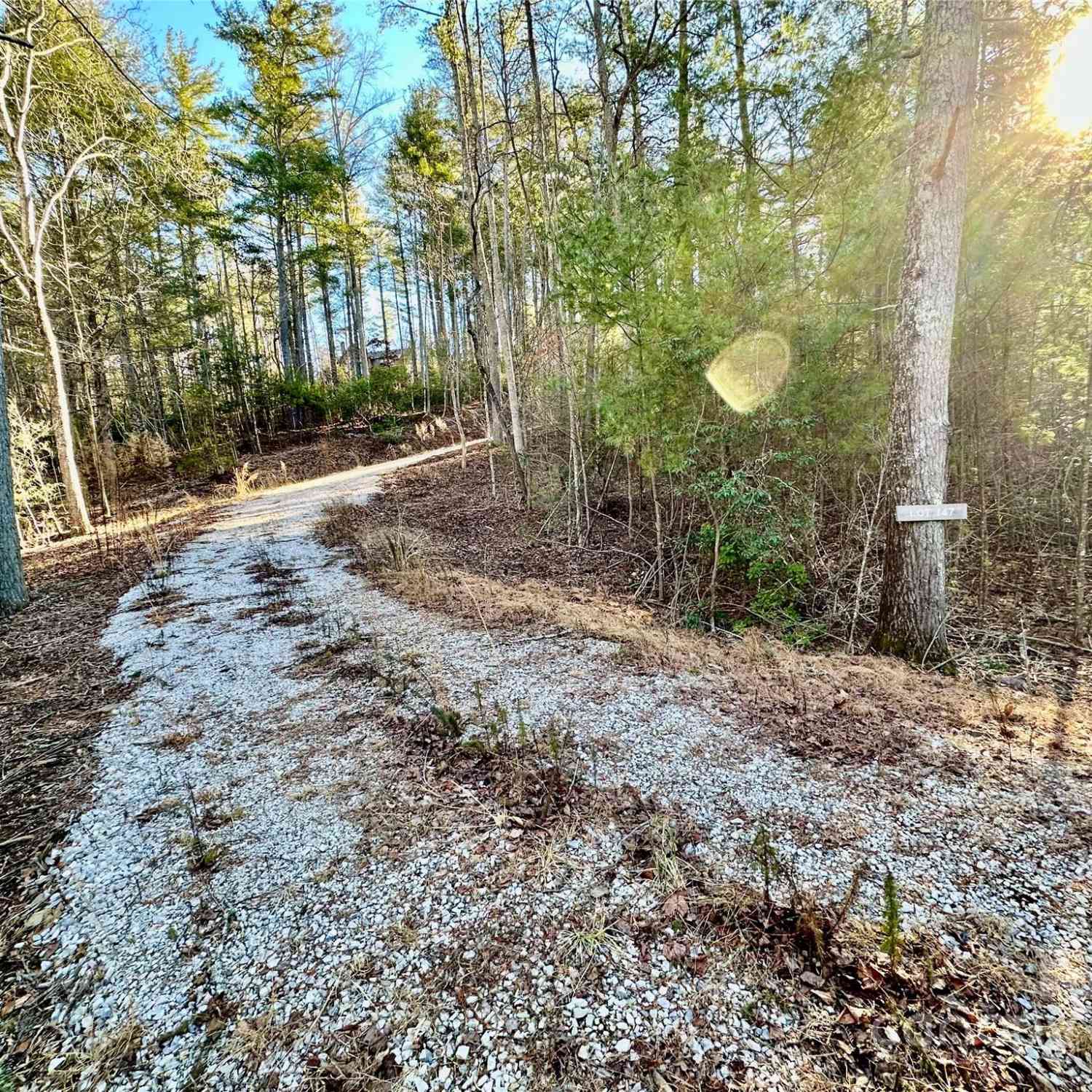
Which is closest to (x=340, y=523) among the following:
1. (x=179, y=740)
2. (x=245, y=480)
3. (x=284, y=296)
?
(x=245, y=480)

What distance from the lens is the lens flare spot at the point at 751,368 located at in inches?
193

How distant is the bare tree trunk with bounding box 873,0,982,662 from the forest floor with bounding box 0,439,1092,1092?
0.63m

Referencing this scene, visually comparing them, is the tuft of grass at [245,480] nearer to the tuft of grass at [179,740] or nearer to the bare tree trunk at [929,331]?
the tuft of grass at [179,740]

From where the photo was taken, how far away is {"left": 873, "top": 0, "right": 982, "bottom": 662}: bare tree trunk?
3285 mm

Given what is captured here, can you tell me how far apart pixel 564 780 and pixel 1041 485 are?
5.97 m

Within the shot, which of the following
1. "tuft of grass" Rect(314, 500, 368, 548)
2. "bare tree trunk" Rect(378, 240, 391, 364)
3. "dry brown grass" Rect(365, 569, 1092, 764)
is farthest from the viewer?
"bare tree trunk" Rect(378, 240, 391, 364)

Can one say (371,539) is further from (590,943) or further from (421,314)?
(421,314)

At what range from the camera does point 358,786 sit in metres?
2.61

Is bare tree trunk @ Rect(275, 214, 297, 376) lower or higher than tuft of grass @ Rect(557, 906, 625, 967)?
higher

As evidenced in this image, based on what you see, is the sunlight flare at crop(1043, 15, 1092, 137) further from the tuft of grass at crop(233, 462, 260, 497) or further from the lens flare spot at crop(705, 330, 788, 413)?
the tuft of grass at crop(233, 462, 260, 497)

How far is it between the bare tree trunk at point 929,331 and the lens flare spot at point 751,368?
1.31 m

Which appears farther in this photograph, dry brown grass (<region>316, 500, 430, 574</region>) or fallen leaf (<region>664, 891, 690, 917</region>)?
dry brown grass (<region>316, 500, 430, 574</region>)

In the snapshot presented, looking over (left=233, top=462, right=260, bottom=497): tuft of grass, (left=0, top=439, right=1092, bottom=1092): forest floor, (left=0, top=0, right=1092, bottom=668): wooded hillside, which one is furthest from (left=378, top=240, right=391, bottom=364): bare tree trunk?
(left=0, top=439, right=1092, bottom=1092): forest floor

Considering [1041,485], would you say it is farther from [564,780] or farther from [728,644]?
[564,780]
